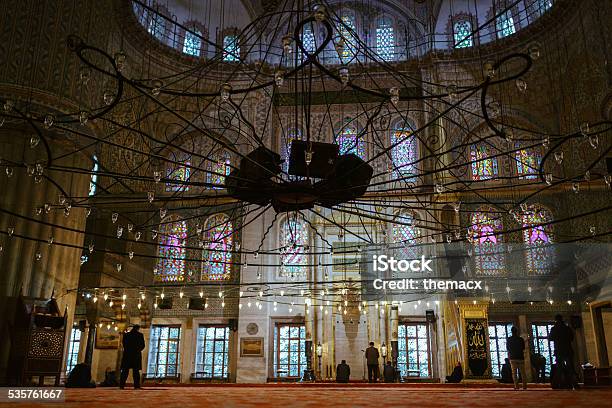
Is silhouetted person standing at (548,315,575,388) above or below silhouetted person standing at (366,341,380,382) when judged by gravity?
above

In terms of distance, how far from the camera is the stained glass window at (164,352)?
49.4ft

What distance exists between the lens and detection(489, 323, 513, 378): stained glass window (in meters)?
14.4

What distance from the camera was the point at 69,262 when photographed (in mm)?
10656

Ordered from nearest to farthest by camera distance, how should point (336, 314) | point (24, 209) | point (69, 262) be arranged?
point (24, 209), point (69, 262), point (336, 314)

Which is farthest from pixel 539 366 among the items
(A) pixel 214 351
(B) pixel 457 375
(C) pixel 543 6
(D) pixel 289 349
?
(C) pixel 543 6

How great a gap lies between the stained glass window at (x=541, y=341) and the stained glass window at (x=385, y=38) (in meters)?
8.97

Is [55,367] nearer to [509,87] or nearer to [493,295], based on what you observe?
[493,295]

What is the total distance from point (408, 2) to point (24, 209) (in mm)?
12523

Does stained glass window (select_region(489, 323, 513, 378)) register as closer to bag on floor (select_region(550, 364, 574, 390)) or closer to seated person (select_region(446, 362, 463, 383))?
seated person (select_region(446, 362, 463, 383))

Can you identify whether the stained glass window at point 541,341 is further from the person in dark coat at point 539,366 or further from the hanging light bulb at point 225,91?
the hanging light bulb at point 225,91

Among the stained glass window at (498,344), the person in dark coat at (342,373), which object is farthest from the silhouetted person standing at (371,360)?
the stained glass window at (498,344)

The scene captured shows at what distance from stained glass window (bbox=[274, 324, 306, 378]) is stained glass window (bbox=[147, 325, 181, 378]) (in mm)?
2837

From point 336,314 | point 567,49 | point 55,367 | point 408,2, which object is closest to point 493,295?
point 336,314

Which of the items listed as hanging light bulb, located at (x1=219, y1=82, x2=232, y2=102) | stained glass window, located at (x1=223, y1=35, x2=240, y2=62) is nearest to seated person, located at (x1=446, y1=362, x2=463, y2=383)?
stained glass window, located at (x1=223, y1=35, x2=240, y2=62)
